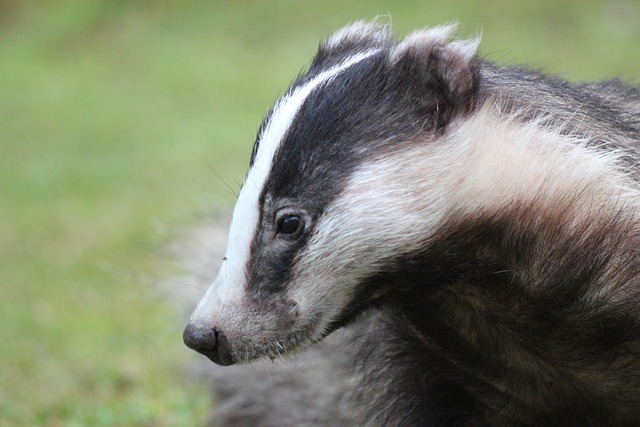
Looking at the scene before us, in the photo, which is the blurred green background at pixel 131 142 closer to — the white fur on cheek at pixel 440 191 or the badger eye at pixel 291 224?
the white fur on cheek at pixel 440 191

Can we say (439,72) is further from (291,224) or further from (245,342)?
(245,342)

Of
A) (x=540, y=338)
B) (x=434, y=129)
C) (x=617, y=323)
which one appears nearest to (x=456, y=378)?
(x=540, y=338)

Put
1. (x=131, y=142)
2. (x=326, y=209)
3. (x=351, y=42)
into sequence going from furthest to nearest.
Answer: (x=131, y=142) < (x=351, y=42) < (x=326, y=209)

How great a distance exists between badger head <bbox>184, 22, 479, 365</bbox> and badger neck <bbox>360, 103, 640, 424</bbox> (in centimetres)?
9

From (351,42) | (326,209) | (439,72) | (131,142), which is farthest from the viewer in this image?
(131,142)

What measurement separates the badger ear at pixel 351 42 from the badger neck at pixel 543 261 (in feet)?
1.46

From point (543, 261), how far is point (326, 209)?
1.88 feet

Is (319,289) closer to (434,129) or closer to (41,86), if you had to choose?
(434,129)

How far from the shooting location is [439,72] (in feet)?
9.00

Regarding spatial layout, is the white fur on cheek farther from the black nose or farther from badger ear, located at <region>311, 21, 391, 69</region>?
badger ear, located at <region>311, 21, 391, 69</region>

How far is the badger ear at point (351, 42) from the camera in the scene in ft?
9.64

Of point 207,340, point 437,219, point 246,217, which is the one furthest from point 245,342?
point 437,219

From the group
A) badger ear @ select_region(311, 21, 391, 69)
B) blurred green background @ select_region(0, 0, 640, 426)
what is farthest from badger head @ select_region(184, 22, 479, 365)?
blurred green background @ select_region(0, 0, 640, 426)

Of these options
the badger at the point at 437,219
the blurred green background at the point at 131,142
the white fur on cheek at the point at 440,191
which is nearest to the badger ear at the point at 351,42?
the badger at the point at 437,219
